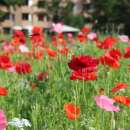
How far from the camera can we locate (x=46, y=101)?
12.6 feet

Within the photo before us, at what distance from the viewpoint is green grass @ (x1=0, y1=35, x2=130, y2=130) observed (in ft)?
9.52

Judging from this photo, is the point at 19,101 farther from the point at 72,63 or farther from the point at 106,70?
the point at 72,63

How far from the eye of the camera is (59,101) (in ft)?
12.1

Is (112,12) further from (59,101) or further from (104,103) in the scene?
(104,103)

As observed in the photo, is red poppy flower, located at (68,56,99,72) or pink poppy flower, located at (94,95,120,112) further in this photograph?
red poppy flower, located at (68,56,99,72)

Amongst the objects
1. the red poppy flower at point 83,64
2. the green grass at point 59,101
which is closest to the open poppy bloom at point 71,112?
the green grass at point 59,101

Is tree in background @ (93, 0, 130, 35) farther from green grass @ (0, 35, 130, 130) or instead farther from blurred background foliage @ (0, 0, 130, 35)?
green grass @ (0, 35, 130, 130)

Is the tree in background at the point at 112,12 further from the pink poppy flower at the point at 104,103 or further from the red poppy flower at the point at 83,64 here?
the pink poppy flower at the point at 104,103

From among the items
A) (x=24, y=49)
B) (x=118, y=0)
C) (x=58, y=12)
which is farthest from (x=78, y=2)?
(x=24, y=49)

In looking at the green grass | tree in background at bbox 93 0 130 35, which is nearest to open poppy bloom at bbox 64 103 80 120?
the green grass

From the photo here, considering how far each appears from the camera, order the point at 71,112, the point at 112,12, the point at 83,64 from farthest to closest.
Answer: the point at 112,12 < the point at 83,64 < the point at 71,112

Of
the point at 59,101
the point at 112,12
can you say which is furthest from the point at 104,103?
the point at 112,12

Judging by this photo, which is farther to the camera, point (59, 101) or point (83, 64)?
point (59, 101)

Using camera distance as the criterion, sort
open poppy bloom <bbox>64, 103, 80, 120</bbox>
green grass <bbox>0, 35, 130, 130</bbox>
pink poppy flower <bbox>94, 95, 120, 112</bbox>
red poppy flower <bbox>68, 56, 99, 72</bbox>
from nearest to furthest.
A: pink poppy flower <bbox>94, 95, 120, 112</bbox> → open poppy bloom <bbox>64, 103, 80, 120</bbox> → red poppy flower <bbox>68, 56, 99, 72</bbox> → green grass <bbox>0, 35, 130, 130</bbox>
